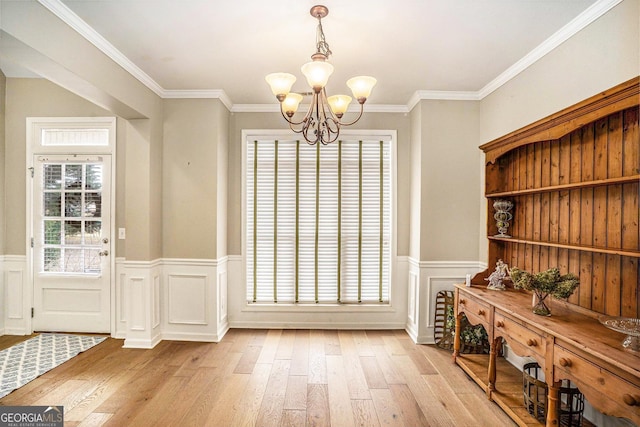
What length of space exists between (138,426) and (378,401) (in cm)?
168

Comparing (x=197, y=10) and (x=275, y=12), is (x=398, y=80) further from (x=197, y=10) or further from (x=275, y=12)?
(x=197, y=10)

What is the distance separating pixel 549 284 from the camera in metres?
2.25

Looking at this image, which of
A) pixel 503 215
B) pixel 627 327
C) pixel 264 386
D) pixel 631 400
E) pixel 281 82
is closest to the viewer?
pixel 631 400

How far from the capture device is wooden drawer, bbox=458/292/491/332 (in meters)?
2.78

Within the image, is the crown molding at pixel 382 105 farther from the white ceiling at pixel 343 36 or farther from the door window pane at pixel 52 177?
the door window pane at pixel 52 177

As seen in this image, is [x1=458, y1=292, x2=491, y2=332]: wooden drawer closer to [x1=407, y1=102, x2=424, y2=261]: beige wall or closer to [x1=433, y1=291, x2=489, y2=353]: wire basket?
[x1=433, y1=291, x2=489, y2=353]: wire basket

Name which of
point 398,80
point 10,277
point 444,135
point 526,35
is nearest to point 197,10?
point 398,80

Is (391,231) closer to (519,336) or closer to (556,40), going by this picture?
(519,336)

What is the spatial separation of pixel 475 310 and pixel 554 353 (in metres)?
0.96

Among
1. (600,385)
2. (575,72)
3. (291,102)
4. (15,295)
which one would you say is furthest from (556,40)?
(15,295)

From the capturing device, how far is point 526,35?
2.62 metres

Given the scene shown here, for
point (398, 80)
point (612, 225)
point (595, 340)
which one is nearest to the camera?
point (595, 340)

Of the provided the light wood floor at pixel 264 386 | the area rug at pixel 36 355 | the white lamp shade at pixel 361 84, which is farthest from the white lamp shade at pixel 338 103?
the area rug at pixel 36 355

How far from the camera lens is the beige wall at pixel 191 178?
3.86 m
